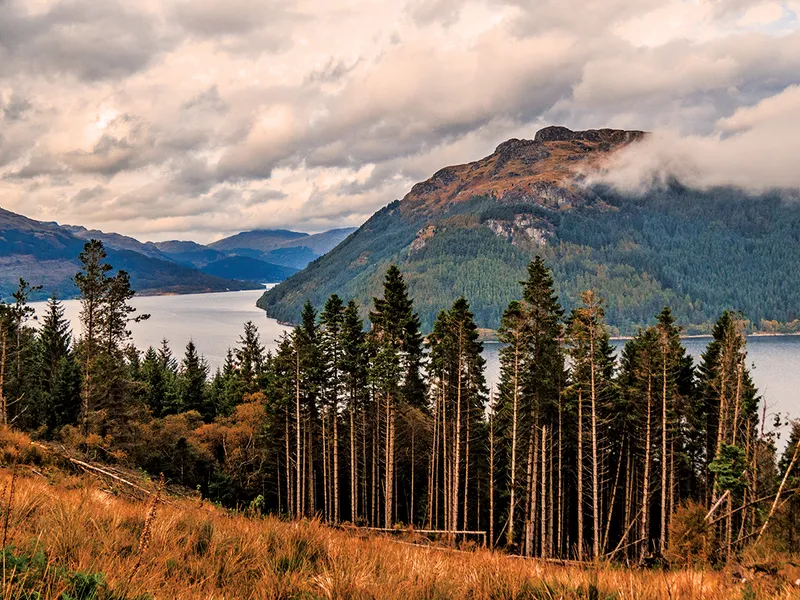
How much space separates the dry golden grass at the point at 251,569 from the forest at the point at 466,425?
67.2 ft

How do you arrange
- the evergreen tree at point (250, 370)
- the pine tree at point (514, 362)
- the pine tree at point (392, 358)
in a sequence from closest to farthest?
1. the pine tree at point (514, 362)
2. the pine tree at point (392, 358)
3. the evergreen tree at point (250, 370)

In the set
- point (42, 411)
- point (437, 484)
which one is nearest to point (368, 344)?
point (437, 484)

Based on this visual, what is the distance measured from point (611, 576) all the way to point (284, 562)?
339 cm

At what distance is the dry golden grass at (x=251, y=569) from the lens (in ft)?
12.8

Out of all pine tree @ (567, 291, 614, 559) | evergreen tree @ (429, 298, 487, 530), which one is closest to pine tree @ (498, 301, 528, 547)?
evergreen tree @ (429, 298, 487, 530)

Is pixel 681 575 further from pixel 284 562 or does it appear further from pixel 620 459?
pixel 620 459

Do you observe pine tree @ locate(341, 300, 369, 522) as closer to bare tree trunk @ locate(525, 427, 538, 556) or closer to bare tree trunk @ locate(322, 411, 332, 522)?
bare tree trunk @ locate(322, 411, 332, 522)

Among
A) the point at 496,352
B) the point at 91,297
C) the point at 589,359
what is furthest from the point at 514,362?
the point at 496,352

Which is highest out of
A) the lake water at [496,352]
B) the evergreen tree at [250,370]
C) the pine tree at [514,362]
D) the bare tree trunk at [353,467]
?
the pine tree at [514,362]

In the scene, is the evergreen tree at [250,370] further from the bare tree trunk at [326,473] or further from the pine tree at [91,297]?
the bare tree trunk at [326,473]

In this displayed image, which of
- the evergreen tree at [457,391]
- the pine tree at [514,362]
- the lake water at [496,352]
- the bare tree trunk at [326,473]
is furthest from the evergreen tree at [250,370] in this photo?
the pine tree at [514,362]

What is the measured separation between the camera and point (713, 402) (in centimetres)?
3381

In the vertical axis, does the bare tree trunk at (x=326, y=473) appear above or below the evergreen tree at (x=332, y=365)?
below

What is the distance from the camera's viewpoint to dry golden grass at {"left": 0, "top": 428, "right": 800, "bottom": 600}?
3898mm
